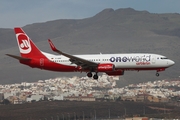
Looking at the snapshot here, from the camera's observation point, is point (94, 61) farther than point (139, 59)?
Yes

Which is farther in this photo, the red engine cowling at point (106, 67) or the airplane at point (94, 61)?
the airplane at point (94, 61)

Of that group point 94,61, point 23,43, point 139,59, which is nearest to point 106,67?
point 94,61

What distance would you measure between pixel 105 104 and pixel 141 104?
10.5 metres

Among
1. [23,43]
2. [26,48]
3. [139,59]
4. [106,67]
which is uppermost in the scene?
[23,43]

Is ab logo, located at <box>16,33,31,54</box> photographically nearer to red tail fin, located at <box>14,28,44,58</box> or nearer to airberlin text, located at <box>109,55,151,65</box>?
red tail fin, located at <box>14,28,44,58</box>

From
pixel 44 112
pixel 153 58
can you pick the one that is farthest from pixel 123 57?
pixel 44 112

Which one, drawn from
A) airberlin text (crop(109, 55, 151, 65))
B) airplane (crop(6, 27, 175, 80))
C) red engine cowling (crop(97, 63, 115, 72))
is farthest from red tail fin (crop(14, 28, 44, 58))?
airberlin text (crop(109, 55, 151, 65))

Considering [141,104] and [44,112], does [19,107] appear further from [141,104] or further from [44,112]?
[141,104]

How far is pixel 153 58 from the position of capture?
75312 mm

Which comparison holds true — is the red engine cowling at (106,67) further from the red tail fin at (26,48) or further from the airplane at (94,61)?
the red tail fin at (26,48)

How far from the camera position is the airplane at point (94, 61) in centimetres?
7506

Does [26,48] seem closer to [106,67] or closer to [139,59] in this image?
[106,67]

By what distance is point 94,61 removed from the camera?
7756 cm

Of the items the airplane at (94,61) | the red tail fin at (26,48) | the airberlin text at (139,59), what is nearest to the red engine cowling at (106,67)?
the airplane at (94,61)
